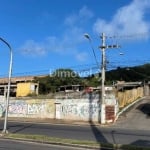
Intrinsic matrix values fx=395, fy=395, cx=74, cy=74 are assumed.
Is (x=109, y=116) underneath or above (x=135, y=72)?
underneath

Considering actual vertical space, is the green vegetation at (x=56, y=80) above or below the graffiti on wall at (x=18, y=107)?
above

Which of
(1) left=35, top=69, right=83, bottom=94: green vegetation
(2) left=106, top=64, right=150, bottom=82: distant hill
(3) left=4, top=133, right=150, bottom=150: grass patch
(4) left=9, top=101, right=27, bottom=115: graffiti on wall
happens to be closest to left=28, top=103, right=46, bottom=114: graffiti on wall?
(4) left=9, top=101, right=27, bottom=115: graffiti on wall

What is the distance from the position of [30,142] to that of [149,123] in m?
21.1

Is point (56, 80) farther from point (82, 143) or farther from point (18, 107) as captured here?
point (82, 143)

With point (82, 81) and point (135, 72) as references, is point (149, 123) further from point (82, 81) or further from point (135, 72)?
point (135, 72)

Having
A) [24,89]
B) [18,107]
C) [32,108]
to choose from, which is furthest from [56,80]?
[32,108]

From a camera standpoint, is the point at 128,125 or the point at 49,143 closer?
the point at 49,143

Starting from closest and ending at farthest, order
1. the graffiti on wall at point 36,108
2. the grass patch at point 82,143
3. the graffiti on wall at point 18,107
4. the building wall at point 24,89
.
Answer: the grass patch at point 82,143, the graffiti on wall at point 36,108, the graffiti on wall at point 18,107, the building wall at point 24,89

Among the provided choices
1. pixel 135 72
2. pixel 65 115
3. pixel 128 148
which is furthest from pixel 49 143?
pixel 135 72

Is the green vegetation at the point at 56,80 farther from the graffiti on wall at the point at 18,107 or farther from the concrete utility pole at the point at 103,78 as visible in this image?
the concrete utility pole at the point at 103,78

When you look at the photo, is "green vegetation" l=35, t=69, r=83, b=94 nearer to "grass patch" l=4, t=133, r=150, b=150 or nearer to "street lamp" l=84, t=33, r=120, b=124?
"street lamp" l=84, t=33, r=120, b=124

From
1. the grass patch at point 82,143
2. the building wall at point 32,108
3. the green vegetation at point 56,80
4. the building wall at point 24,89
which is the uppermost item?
the green vegetation at point 56,80

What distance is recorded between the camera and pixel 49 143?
21.1m

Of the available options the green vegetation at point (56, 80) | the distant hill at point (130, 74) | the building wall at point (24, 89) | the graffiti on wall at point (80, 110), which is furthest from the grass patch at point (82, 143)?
the distant hill at point (130, 74)
